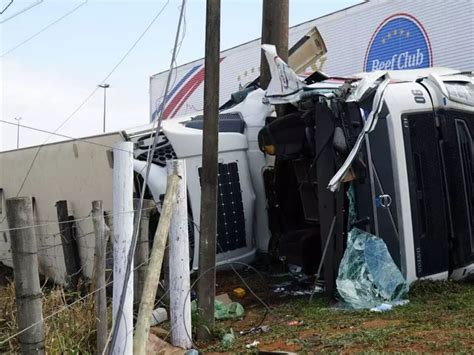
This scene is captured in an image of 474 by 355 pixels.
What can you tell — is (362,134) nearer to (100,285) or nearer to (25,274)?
(100,285)

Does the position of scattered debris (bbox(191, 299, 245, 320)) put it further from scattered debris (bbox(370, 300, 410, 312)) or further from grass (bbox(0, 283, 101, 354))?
grass (bbox(0, 283, 101, 354))

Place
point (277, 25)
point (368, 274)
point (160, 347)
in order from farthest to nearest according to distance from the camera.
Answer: point (277, 25) → point (368, 274) → point (160, 347)

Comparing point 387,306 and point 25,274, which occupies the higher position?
point 25,274

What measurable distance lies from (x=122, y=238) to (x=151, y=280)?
0.33 metres

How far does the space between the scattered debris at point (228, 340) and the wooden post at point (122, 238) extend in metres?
1.00

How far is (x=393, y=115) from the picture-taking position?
584cm

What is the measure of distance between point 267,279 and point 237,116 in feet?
7.55

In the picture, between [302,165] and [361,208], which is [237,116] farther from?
[361,208]

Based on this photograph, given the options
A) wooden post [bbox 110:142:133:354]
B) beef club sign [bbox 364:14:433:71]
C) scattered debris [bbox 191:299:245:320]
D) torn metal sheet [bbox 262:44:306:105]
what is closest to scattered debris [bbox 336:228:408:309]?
scattered debris [bbox 191:299:245:320]

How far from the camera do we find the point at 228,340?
438 cm

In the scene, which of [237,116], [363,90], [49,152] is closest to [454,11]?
[237,116]

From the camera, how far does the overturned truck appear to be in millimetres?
5746

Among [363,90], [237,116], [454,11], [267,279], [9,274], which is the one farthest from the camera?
[454,11]

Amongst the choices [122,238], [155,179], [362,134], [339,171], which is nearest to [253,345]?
[122,238]
